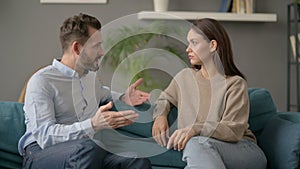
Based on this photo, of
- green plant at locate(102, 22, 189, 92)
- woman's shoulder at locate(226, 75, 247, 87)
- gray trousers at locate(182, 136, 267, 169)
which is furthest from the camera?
green plant at locate(102, 22, 189, 92)

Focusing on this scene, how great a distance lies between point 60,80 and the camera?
2135 millimetres

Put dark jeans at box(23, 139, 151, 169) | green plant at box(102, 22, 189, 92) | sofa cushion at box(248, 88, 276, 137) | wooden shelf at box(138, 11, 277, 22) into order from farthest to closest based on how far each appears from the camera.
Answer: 1. wooden shelf at box(138, 11, 277, 22)
2. green plant at box(102, 22, 189, 92)
3. sofa cushion at box(248, 88, 276, 137)
4. dark jeans at box(23, 139, 151, 169)

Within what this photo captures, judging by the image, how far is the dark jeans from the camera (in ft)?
6.15

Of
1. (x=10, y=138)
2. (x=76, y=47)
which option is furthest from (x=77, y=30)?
(x=10, y=138)

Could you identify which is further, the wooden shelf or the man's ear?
the wooden shelf

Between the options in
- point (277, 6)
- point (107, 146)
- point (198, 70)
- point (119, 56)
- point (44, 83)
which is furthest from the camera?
point (277, 6)

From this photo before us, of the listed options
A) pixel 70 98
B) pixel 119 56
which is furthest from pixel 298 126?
Answer: pixel 119 56

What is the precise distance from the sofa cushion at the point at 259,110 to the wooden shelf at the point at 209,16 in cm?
129

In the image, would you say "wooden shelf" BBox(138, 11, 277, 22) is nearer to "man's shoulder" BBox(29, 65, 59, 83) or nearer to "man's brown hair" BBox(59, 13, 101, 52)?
"man's brown hair" BBox(59, 13, 101, 52)

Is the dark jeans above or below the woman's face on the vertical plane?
below

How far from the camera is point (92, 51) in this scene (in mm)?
2172

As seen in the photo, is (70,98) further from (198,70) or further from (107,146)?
(198,70)

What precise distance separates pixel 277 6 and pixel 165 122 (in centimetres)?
197

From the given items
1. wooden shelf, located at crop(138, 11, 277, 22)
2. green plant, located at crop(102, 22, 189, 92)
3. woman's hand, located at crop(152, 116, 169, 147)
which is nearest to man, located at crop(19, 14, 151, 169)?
woman's hand, located at crop(152, 116, 169, 147)
